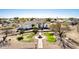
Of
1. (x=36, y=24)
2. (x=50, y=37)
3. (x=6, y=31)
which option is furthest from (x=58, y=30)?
(x=6, y=31)

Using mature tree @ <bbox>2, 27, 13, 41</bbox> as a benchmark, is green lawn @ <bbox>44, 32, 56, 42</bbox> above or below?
below

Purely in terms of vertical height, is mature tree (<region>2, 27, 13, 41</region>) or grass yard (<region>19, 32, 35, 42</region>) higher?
mature tree (<region>2, 27, 13, 41</region>)

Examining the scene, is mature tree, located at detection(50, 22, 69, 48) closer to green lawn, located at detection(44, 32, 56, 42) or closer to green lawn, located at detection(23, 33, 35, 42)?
green lawn, located at detection(44, 32, 56, 42)

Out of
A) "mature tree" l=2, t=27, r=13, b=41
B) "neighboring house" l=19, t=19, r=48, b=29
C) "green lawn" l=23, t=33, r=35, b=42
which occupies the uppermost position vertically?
"neighboring house" l=19, t=19, r=48, b=29

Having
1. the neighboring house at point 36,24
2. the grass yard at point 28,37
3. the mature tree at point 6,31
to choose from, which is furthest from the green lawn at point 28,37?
the mature tree at point 6,31

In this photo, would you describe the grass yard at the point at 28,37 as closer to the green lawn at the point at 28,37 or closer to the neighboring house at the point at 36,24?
the green lawn at the point at 28,37

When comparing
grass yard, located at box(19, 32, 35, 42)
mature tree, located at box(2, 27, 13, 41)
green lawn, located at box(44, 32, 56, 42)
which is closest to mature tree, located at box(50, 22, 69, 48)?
green lawn, located at box(44, 32, 56, 42)

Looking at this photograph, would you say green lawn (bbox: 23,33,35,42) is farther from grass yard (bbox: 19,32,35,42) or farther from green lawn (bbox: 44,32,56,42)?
green lawn (bbox: 44,32,56,42)

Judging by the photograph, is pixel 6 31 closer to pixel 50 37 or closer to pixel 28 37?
pixel 28 37

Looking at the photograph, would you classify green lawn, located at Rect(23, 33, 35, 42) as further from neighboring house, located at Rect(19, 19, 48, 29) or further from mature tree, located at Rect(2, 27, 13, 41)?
mature tree, located at Rect(2, 27, 13, 41)
